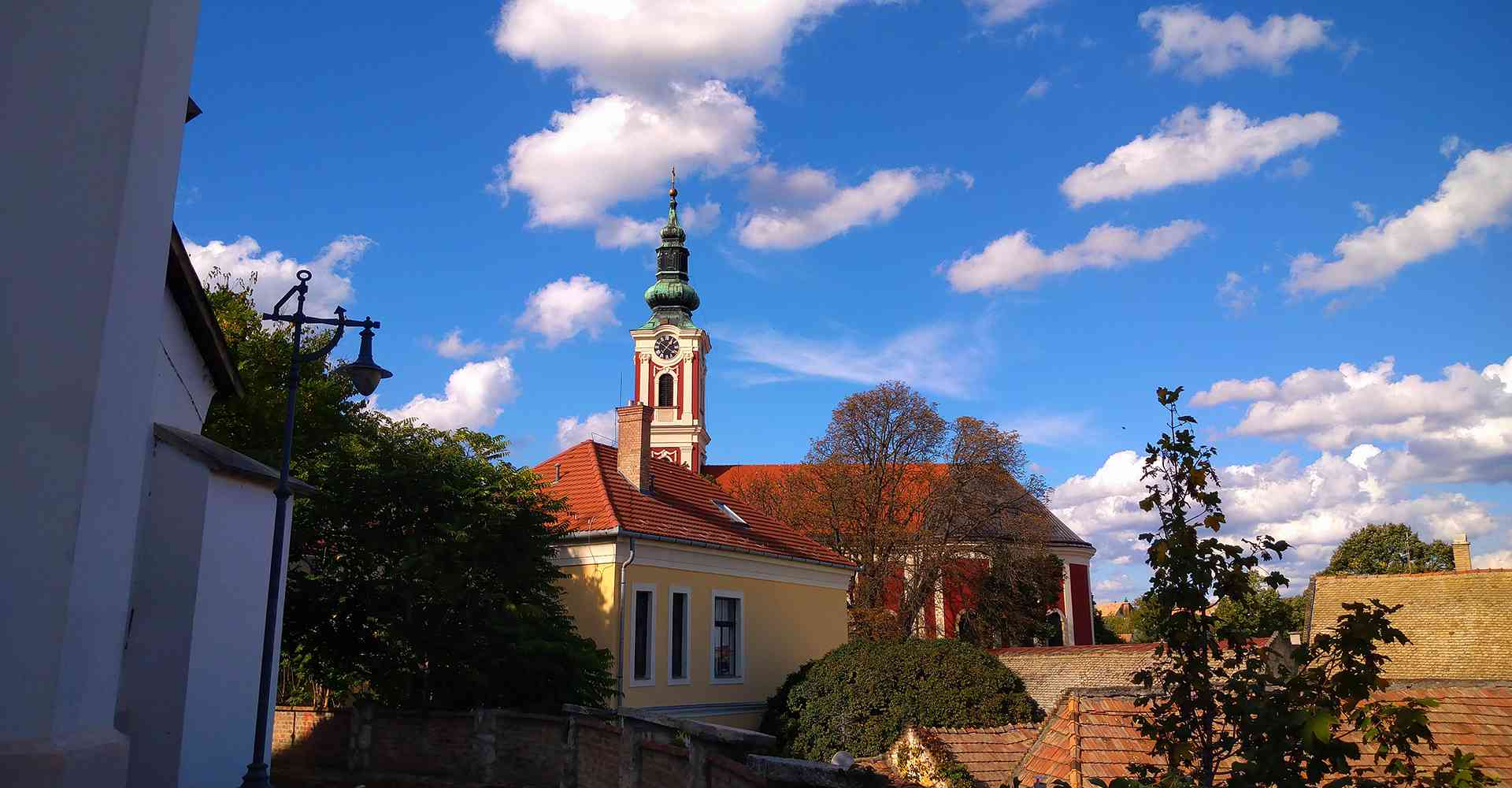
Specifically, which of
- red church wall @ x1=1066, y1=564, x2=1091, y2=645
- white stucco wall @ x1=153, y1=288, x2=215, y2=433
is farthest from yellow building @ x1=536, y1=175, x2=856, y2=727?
red church wall @ x1=1066, y1=564, x2=1091, y2=645

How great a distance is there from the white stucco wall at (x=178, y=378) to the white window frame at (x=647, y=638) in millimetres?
12843

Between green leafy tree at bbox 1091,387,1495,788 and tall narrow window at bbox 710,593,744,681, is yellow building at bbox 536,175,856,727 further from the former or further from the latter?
green leafy tree at bbox 1091,387,1495,788

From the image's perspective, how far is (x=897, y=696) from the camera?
79.8 feet

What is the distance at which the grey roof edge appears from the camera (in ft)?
36.6

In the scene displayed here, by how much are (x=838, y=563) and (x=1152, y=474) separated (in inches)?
1110

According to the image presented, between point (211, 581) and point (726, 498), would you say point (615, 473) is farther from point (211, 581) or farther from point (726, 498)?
point (211, 581)

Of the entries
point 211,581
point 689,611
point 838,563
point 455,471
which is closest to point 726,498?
point 838,563

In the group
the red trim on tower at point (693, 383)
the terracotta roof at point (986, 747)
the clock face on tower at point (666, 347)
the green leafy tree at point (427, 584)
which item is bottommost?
the terracotta roof at point (986, 747)

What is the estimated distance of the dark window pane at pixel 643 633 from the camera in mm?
25719

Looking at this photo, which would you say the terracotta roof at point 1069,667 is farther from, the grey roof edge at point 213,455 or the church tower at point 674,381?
the church tower at point 674,381

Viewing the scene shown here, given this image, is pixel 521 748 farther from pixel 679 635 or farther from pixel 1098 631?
pixel 1098 631

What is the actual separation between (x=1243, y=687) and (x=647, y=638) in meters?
22.4

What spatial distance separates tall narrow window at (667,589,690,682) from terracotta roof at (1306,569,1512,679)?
17786 millimetres

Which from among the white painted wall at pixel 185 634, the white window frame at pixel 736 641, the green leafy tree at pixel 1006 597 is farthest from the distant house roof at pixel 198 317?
the green leafy tree at pixel 1006 597
